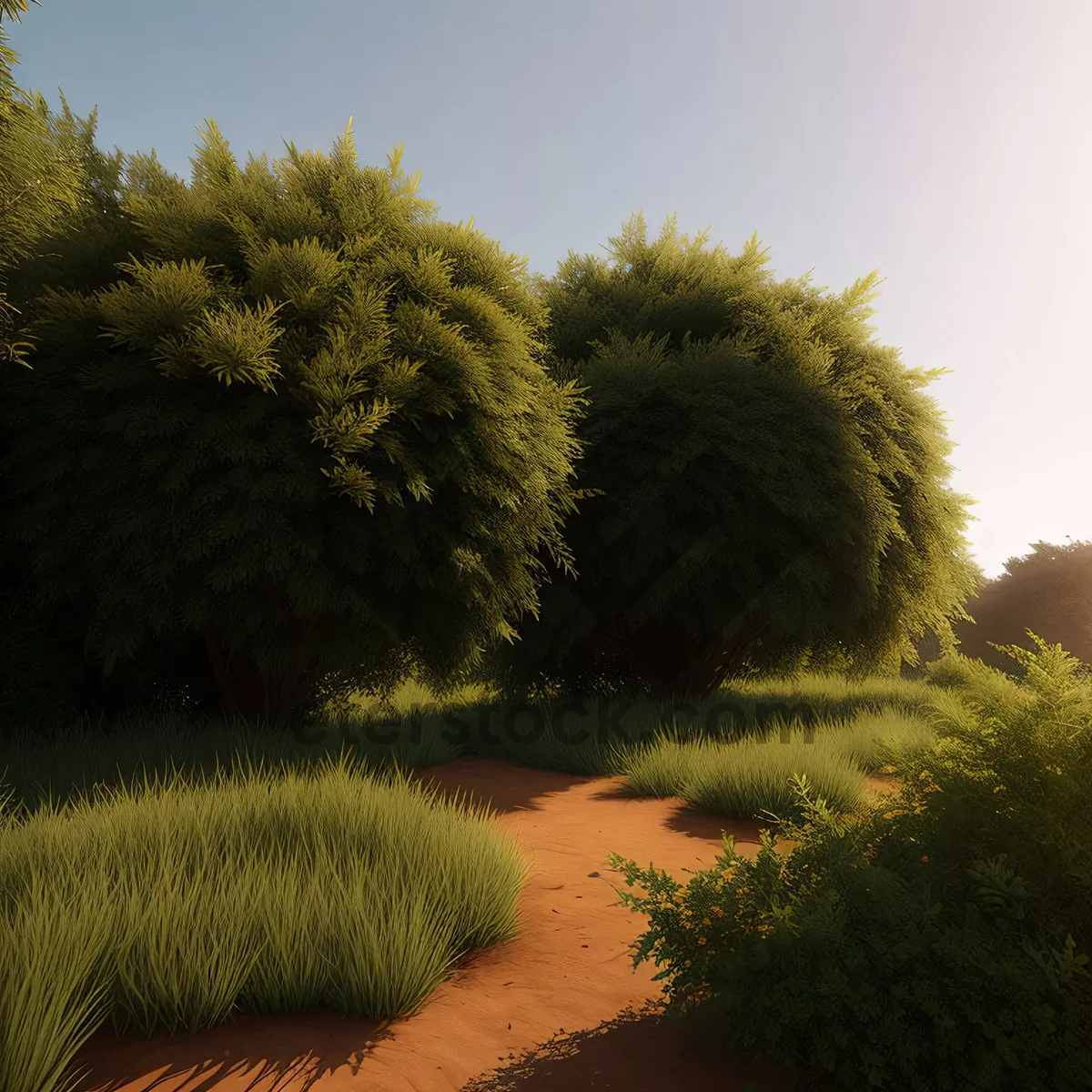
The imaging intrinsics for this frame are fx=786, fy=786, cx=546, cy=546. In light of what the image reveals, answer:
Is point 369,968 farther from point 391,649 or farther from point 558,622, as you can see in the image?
point 558,622

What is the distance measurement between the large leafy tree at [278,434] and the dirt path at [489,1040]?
408 cm

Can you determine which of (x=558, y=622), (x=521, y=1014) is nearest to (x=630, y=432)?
(x=558, y=622)

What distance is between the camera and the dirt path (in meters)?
2.79

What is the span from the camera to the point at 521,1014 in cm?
339

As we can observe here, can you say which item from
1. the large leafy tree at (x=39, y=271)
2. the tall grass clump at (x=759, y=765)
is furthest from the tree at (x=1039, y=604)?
the large leafy tree at (x=39, y=271)

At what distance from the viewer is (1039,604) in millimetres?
24938

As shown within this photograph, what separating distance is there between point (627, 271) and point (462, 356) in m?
7.95

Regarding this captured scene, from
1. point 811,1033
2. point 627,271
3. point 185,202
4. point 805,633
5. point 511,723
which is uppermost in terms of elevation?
point 627,271

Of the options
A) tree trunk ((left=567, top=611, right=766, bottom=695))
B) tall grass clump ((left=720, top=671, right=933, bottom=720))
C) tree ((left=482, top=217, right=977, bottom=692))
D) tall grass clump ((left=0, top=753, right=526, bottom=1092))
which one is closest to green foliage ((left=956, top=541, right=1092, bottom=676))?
tall grass clump ((left=720, top=671, right=933, bottom=720))

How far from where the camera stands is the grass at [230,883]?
9.99 ft

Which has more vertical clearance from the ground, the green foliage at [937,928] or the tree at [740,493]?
the tree at [740,493]

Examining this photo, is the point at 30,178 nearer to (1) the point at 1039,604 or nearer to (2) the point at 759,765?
(2) the point at 759,765

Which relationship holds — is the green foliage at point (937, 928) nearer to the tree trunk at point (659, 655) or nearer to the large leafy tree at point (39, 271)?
the large leafy tree at point (39, 271)

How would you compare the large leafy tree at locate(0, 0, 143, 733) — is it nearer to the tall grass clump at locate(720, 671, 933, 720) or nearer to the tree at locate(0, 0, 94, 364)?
the tree at locate(0, 0, 94, 364)
